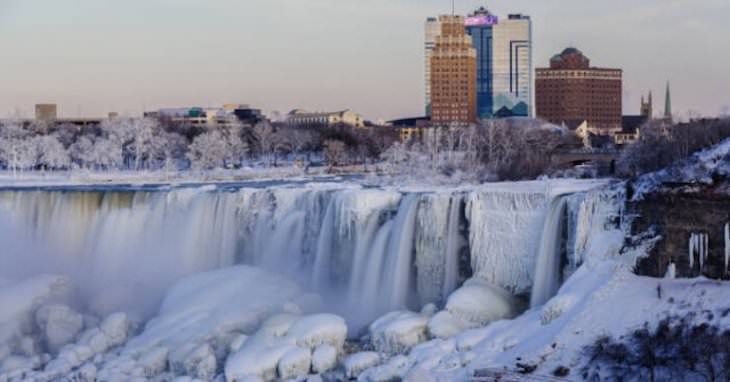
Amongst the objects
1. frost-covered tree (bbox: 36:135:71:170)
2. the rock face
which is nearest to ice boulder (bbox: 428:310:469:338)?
the rock face

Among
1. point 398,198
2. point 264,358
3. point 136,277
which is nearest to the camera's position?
point 264,358

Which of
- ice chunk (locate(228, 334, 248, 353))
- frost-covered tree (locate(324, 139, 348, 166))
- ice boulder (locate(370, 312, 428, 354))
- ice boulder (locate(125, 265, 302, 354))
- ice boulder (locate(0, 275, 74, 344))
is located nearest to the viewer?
ice boulder (locate(370, 312, 428, 354))

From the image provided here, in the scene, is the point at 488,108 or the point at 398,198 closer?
the point at 398,198

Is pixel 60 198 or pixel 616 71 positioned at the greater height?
pixel 616 71

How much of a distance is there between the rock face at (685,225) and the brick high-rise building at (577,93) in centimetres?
14866

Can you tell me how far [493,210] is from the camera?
1123 inches

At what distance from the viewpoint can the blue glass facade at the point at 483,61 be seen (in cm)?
19462

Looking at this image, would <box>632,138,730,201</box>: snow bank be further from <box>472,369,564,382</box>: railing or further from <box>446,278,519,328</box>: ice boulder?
<box>472,369,564,382</box>: railing

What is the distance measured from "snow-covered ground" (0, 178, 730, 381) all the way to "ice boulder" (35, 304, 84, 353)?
69 millimetres

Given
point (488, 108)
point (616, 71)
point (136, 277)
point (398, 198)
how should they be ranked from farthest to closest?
1. point (488, 108)
2. point (616, 71)
3. point (136, 277)
4. point (398, 198)

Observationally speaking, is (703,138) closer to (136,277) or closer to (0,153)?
(136,277)

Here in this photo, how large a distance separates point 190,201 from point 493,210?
14258 mm

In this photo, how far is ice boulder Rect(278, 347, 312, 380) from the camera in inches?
942

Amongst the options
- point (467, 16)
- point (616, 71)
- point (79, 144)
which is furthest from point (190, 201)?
point (467, 16)
